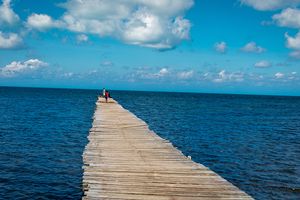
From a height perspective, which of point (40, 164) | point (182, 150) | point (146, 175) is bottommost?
point (182, 150)

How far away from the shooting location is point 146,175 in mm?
13062

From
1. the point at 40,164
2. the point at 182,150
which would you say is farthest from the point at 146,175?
the point at 182,150

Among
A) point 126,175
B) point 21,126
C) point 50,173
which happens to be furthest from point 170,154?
point 21,126

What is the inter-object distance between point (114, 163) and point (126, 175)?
1.91m

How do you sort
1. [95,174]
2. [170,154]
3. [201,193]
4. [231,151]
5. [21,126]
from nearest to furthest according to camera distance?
[201,193] < [95,174] < [170,154] < [231,151] < [21,126]

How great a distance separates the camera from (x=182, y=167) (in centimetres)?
1444

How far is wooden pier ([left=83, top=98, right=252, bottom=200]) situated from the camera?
11.0 meters

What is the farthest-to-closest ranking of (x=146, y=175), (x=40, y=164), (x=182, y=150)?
(x=182, y=150) < (x=40, y=164) < (x=146, y=175)

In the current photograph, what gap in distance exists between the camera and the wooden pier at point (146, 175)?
36.2 feet

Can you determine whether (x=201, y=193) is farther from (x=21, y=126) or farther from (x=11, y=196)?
(x=21, y=126)

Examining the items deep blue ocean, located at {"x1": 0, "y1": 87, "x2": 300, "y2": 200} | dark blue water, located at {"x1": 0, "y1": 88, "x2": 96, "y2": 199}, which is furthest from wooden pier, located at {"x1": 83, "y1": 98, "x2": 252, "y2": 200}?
deep blue ocean, located at {"x1": 0, "y1": 87, "x2": 300, "y2": 200}

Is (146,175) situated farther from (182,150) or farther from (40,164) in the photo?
(182,150)

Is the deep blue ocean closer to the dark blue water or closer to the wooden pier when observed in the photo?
the dark blue water

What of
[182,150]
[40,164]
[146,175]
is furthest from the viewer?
[182,150]
